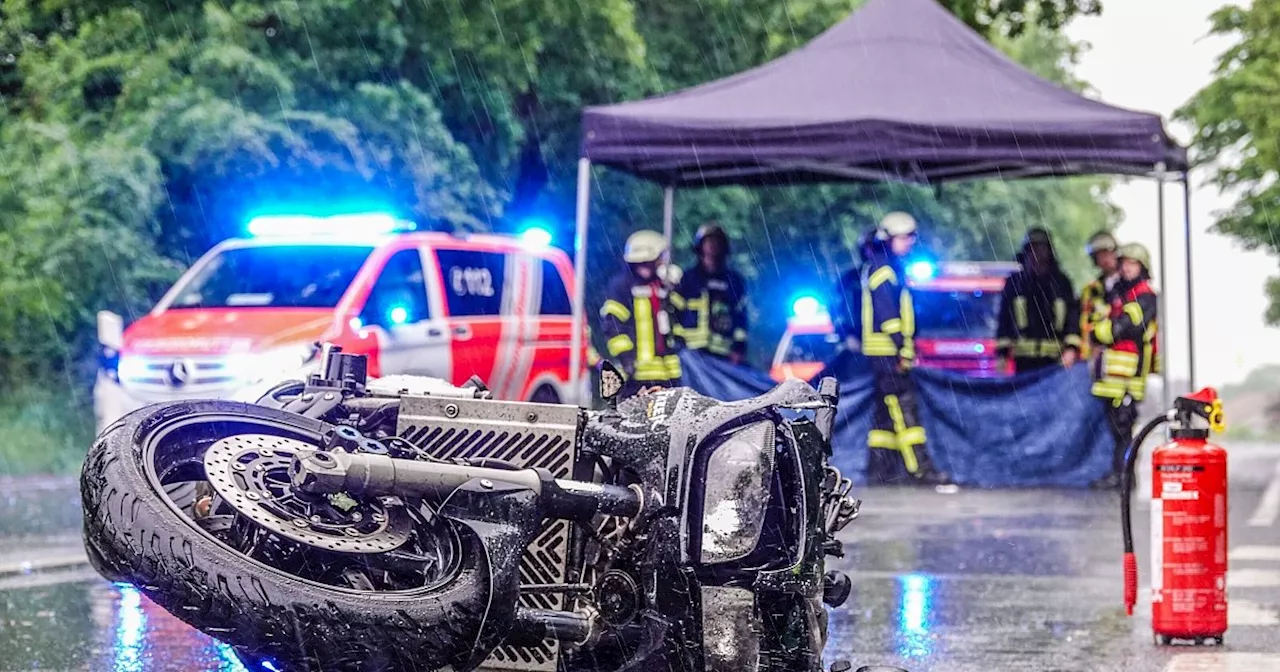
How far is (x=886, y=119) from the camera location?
13.9 meters

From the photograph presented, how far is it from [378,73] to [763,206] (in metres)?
9.75

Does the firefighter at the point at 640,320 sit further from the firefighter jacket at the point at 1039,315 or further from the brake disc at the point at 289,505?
the brake disc at the point at 289,505

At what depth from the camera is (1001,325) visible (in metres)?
16.9

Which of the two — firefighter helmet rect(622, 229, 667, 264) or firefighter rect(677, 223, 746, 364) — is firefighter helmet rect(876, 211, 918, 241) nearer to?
firefighter rect(677, 223, 746, 364)

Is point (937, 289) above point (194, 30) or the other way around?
the other way around

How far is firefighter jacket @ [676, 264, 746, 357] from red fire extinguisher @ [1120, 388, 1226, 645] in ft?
28.4

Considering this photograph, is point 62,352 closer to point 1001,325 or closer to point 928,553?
point 1001,325

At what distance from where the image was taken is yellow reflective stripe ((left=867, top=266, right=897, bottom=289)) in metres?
15.5

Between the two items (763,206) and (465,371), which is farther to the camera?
(763,206)

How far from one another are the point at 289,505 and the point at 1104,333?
12.1 metres

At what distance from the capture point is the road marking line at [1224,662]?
22.3 feet

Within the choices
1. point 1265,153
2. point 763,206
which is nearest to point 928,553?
point 1265,153

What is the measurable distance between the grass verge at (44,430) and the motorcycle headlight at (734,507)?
13.7 m

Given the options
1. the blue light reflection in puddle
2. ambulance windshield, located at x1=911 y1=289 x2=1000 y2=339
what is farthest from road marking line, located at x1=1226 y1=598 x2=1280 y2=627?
ambulance windshield, located at x1=911 y1=289 x2=1000 y2=339
